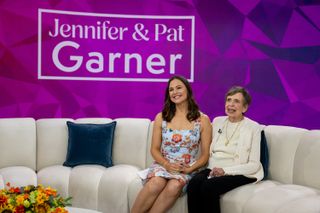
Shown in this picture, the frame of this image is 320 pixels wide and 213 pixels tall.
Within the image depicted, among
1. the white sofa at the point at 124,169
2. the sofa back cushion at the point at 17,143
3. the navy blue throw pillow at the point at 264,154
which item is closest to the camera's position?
the white sofa at the point at 124,169

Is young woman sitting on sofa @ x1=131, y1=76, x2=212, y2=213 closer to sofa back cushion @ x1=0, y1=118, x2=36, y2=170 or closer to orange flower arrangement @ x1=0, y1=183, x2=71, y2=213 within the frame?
orange flower arrangement @ x1=0, y1=183, x2=71, y2=213

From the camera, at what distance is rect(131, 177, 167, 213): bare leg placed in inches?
129

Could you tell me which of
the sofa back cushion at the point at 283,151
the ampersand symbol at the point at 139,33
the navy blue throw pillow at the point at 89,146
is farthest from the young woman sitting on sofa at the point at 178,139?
the ampersand symbol at the point at 139,33

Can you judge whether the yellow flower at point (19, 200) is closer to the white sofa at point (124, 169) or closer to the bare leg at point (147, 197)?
the bare leg at point (147, 197)

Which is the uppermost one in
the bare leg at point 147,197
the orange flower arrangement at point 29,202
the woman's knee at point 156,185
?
the orange flower arrangement at point 29,202

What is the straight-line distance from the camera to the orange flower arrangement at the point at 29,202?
2.13 meters

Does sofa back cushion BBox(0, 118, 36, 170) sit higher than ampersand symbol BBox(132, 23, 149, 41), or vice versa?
ampersand symbol BBox(132, 23, 149, 41)

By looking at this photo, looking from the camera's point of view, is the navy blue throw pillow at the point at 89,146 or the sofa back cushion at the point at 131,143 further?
the sofa back cushion at the point at 131,143

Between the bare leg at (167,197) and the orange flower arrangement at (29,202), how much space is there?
109 cm

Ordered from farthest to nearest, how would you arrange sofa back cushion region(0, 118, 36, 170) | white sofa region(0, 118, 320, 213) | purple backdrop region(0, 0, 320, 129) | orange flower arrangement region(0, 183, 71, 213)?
purple backdrop region(0, 0, 320, 129) → sofa back cushion region(0, 118, 36, 170) → white sofa region(0, 118, 320, 213) → orange flower arrangement region(0, 183, 71, 213)

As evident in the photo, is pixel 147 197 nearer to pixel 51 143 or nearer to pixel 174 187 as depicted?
pixel 174 187

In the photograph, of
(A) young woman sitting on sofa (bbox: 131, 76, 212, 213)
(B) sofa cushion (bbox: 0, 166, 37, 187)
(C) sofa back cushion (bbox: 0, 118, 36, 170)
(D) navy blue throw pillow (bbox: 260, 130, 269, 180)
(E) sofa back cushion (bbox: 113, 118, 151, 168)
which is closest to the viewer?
(A) young woman sitting on sofa (bbox: 131, 76, 212, 213)

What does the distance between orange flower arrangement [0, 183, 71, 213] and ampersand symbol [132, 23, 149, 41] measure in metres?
3.21

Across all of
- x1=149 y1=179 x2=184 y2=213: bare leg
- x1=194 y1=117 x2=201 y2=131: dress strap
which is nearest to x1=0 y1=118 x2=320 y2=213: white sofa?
x1=149 y1=179 x2=184 y2=213: bare leg
